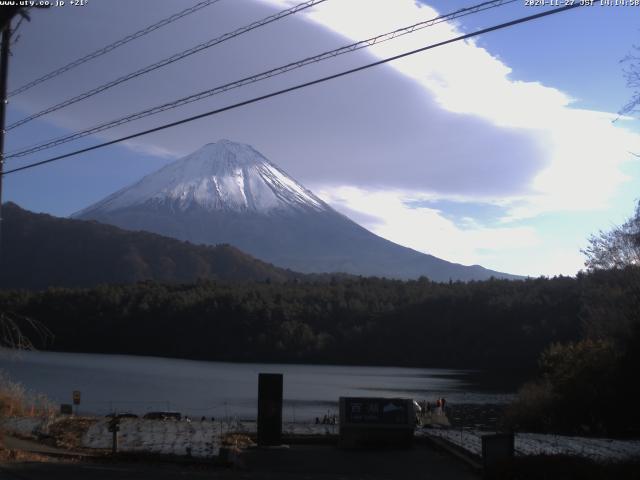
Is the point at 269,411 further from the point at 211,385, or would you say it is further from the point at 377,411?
the point at 211,385

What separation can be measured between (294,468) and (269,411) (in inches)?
91.3

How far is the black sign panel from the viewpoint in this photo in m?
19.5

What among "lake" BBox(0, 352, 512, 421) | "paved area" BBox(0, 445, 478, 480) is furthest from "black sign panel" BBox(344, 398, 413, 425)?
"lake" BBox(0, 352, 512, 421)

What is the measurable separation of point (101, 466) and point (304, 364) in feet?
322

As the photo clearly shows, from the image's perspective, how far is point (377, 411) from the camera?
19734 millimetres

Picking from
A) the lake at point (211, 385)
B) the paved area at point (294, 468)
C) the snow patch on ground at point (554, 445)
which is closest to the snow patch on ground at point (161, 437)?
the paved area at point (294, 468)

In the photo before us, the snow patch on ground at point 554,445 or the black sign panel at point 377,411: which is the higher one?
the black sign panel at point 377,411

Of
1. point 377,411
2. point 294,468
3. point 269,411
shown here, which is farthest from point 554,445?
point 269,411

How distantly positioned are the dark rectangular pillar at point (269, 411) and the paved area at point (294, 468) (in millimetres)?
387

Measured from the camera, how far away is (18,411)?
23.1 metres

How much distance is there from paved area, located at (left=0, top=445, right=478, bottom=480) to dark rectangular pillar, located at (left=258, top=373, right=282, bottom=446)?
0.39 metres

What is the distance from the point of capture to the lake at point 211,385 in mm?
52753

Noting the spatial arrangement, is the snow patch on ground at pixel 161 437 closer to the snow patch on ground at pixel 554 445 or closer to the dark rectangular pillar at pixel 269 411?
the dark rectangular pillar at pixel 269 411

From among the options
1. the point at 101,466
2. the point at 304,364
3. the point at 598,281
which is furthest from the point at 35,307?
the point at 101,466
